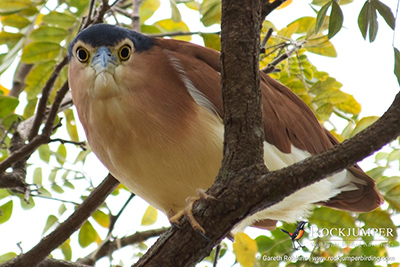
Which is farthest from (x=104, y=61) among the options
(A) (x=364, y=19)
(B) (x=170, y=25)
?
(B) (x=170, y=25)

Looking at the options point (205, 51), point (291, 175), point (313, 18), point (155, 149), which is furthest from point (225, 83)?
point (313, 18)

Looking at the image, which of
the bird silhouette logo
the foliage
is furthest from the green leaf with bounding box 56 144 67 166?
the bird silhouette logo

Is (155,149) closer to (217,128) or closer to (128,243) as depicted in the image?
(217,128)

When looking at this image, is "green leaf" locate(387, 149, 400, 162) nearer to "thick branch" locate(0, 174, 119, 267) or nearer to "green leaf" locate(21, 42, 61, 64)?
"thick branch" locate(0, 174, 119, 267)

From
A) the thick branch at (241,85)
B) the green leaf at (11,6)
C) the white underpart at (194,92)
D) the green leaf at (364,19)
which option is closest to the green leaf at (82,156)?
the green leaf at (11,6)

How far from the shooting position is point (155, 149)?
248 centimetres

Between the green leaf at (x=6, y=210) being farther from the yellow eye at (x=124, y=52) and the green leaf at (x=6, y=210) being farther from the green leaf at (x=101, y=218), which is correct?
the yellow eye at (x=124, y=52)

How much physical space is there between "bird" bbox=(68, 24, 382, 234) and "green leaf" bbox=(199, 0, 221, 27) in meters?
0.51

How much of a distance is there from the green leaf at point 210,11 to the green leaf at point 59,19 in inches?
31.2

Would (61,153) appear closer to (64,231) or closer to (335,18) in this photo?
(64,231)

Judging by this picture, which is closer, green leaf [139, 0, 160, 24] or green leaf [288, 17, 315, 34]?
green leaf [288, 17, 315, 34]

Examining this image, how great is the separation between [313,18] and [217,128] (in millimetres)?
1205

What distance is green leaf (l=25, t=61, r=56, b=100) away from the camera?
3.32 meters

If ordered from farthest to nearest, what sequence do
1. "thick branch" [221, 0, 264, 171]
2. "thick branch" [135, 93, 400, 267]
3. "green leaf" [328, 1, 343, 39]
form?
"green leaf" [328, 1, 343, 39] < "thick branch" [221, 0, 264, 171] < "thick branch" [135, 93, 400, 267]
